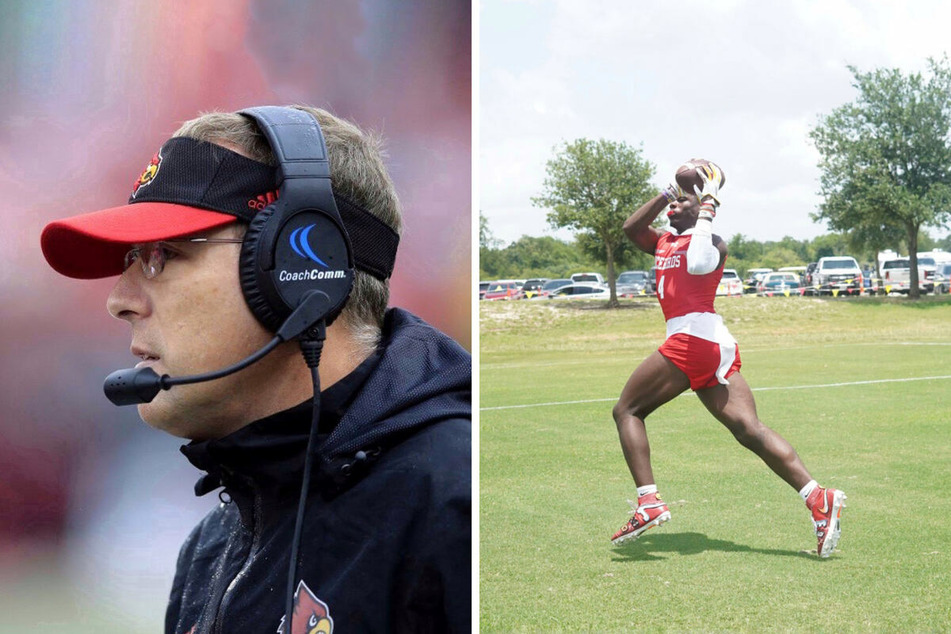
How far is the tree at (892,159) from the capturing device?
1.94 metres

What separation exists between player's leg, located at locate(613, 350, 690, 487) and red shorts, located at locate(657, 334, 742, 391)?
0.03 m

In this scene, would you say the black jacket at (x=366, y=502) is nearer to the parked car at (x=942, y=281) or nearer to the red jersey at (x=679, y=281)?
the red jersey at (x=679, y=281)

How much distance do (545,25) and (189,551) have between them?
129cm

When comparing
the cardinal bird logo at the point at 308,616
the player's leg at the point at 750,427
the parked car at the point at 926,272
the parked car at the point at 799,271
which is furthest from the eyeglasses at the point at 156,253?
the parked car at the point at 926,272

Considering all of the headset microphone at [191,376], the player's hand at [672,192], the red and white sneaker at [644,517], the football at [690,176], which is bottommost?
the red and white sneaker at [644,517]

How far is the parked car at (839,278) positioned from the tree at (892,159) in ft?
0.24

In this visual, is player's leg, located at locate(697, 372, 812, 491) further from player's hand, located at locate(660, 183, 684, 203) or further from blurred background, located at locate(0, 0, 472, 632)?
blurred background, located at locate(0, 0, 472, 632)

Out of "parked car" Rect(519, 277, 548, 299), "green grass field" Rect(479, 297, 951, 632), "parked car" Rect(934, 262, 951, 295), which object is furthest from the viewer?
"parked car" Rect(519, 277, 548, 299)

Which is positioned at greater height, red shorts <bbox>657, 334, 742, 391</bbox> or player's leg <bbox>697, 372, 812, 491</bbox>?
red shorts <bbox>657, 334, 742, 391</bbox>

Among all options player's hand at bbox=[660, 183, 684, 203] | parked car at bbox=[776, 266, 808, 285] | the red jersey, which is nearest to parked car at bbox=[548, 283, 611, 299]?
the red jersey

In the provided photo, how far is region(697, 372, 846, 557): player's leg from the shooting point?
1936 millimetres

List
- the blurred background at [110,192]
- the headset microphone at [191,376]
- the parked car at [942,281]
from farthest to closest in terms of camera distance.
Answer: the parked car at [942,281] → the blurred background at [110,192] → the headset microphone at [191,376]

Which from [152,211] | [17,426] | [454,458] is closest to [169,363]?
[152,211]

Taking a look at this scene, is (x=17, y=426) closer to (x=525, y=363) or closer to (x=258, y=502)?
(x=258, y=502)
